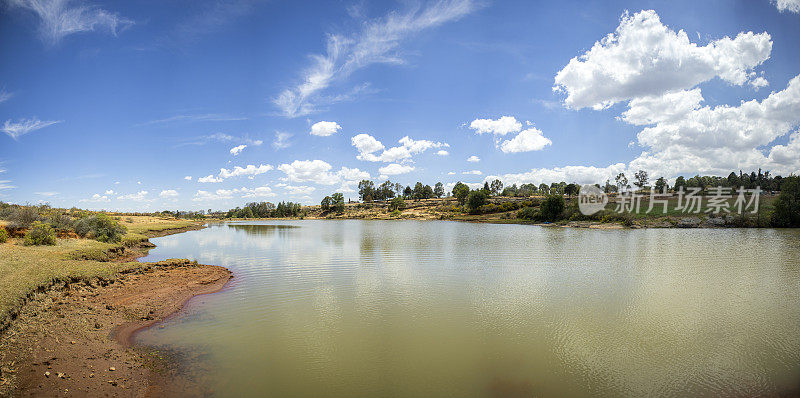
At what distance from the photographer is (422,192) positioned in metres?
169

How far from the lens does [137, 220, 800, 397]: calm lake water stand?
28.5 ft

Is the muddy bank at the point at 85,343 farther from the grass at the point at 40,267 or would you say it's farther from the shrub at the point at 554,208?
the shrub at the point at 554,208

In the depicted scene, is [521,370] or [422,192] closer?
[521,370]

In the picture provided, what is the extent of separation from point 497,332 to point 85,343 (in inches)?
548

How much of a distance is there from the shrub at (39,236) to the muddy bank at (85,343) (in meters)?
10.9

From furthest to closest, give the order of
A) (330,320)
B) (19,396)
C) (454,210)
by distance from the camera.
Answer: (454,210), (330,320), (19,396)

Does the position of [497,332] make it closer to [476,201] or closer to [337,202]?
[476,201]

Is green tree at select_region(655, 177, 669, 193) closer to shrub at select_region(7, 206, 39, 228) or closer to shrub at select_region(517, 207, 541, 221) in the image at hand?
shrub at select_region(517, 207, 541, 221)

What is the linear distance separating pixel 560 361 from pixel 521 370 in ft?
5.00

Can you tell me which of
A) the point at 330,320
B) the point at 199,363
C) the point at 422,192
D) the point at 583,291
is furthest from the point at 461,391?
the point at 422,192

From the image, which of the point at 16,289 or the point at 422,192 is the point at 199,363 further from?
the point at 422,192

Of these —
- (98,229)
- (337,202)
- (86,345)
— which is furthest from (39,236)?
(337,202)

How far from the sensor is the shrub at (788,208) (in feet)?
182

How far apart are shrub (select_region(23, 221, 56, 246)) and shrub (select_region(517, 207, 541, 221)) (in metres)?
87.0
